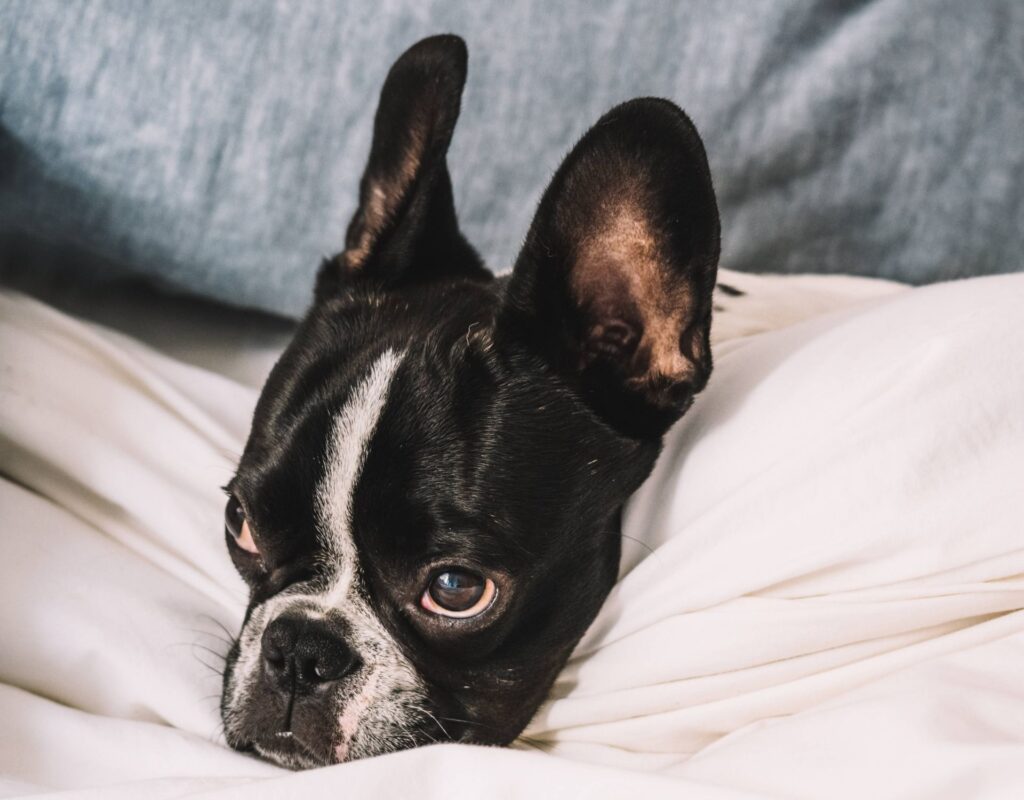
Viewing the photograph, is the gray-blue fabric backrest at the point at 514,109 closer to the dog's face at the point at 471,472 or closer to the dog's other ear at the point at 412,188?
the dog's other ear at the point at 412,188

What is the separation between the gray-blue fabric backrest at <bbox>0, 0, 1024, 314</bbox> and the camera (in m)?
1.66

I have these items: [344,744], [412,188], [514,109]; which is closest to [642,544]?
[344,744]

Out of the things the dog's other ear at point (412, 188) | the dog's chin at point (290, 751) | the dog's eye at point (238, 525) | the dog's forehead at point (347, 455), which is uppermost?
the dog's other ear at point (412, 188)

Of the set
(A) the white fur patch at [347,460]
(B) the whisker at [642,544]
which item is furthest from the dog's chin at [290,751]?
(B) the whisker at [642,544]

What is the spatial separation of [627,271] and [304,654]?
605mm

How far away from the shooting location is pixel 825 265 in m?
1.80

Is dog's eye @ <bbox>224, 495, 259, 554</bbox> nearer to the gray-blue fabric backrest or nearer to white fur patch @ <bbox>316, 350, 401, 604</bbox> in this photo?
white fur patch @ <bbox>316, 350, 401, 604</bbox>

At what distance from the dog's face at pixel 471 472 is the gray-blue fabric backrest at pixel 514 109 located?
40 centimetres

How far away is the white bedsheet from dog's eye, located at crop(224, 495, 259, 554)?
14 cm

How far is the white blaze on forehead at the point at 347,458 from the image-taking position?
1.19 meters

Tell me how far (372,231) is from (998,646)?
987 millimetres

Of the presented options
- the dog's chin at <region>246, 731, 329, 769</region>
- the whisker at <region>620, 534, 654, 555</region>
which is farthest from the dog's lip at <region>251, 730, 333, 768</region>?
the whisker at <region>620, 534, 654, 555</region>

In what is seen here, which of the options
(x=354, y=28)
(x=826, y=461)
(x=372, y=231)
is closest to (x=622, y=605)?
(x=826, y=461)

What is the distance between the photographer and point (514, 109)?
171 centimetres
